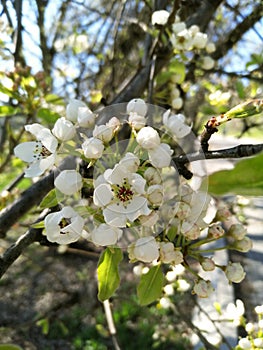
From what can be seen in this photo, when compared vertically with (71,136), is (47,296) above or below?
below

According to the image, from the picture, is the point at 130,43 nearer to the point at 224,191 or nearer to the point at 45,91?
the point at 45,91

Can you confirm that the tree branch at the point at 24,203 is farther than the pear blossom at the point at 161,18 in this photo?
No

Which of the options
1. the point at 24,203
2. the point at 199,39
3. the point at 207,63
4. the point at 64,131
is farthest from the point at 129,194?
the point at 207,63

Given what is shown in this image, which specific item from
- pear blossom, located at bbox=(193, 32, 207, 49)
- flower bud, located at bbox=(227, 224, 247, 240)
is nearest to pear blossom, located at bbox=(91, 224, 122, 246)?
flower bud, located at bbox=(227, 224, 247, 240)

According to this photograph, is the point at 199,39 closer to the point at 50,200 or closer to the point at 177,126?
the point at 177,126

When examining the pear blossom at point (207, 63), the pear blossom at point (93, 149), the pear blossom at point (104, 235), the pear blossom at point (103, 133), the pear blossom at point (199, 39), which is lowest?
the pear blossom at point (104, 235)

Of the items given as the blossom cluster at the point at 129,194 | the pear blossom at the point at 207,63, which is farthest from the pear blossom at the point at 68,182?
the pear blossom at the point at 207,63

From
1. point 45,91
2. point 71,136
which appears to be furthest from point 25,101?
point 71,136

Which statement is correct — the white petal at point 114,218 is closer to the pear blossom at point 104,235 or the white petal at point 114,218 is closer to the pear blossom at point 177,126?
the pear blossom at point 104,235
